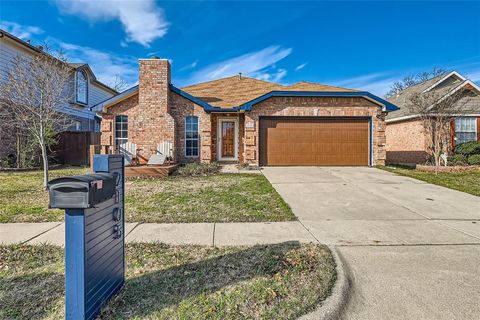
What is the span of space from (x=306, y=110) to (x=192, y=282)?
37.2 ft

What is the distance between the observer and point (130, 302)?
7.70 feet

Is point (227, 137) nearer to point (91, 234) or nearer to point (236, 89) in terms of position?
point (236, 89)

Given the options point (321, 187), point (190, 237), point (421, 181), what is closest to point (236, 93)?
point (321, 187)

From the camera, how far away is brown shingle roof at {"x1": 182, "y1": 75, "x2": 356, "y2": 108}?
541 inches

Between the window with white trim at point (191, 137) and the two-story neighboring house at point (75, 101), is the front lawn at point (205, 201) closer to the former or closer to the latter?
the window with white trim at point (191, 137)

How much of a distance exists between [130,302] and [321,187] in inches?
260

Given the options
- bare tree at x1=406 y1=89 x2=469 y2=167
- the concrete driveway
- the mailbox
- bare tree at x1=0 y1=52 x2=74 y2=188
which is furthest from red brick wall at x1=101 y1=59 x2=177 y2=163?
bare tree at x1=406 y1=89 x2=469 y2=167

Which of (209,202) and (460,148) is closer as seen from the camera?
(209,202)

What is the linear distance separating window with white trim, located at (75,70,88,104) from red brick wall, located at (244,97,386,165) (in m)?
12.3

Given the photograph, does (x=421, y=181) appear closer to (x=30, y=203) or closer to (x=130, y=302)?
(x=130, y=302)

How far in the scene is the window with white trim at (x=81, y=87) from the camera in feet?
56.6

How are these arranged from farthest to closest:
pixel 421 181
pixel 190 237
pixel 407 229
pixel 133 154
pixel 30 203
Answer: pixel 133 154 → pixel 421 181 → pixel 30 203 → pixel 407 229 → pixel 190 237

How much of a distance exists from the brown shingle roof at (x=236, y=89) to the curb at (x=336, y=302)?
36.9 feet

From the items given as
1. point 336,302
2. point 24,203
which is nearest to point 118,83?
point 24,203
